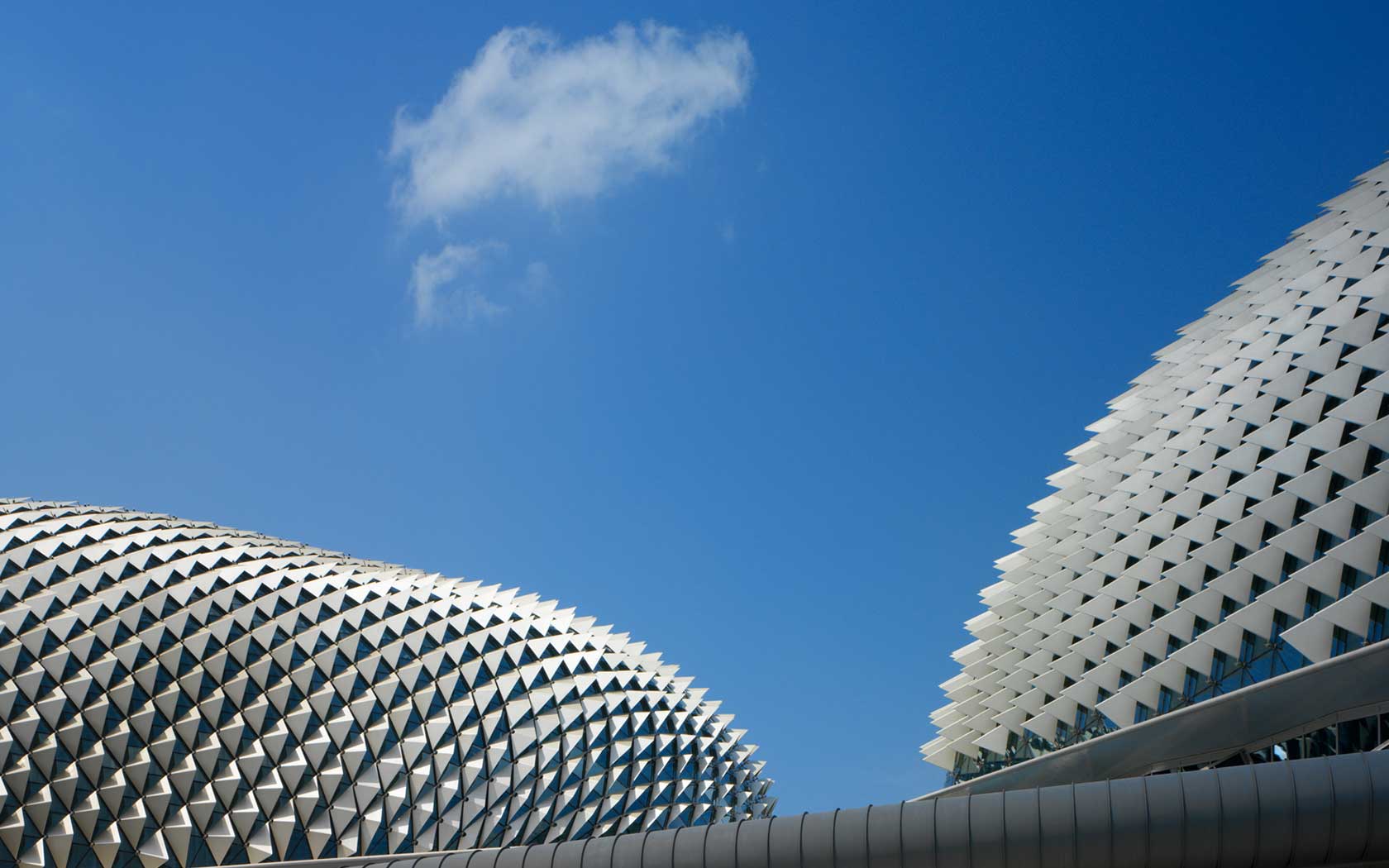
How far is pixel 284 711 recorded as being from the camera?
39625 mm

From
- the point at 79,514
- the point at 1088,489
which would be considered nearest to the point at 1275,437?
the point at 1088,489

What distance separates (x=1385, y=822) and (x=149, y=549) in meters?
42.0

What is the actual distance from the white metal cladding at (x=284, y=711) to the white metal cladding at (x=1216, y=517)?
1468 centimetres

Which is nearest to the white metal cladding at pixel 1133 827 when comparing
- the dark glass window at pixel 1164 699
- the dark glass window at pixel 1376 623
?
the dark glass window at pixel 1376 623

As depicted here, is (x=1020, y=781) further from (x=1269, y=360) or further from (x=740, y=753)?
(x=740, y=753)

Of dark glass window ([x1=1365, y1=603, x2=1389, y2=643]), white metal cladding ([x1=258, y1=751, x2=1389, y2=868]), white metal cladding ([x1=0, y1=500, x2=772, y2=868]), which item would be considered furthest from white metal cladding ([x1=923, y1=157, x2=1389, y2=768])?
white metal cladding ([x1=0, y1=500, x2=772, y2=868])

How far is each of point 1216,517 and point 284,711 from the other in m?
31.0

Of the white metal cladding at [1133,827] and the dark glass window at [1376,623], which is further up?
the dark glass window at [1376,623]

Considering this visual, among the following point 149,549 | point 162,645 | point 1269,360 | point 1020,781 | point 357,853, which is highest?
point 1269,360

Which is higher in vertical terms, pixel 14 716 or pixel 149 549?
pixel 149 549

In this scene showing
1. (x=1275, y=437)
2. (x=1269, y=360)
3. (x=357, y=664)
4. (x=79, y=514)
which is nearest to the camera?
(x=1275, y=437)

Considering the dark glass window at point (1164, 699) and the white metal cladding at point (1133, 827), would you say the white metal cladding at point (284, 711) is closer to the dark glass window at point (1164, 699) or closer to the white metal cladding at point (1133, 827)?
the dark glass window at point (1164, 699)

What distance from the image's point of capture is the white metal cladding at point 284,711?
116 feet

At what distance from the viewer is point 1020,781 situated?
36844mm
